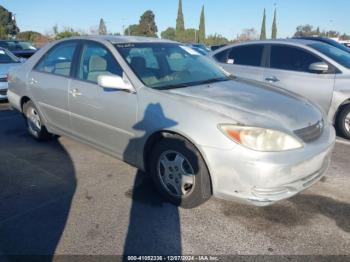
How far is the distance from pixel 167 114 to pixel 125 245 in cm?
121

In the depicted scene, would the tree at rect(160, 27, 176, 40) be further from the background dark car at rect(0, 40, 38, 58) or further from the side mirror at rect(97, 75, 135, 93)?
the side mirror at rect(97, 75, 135, 93)

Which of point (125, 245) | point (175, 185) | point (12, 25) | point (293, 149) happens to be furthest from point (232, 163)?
point (12, 25)

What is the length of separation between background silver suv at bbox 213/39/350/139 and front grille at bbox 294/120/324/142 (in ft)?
8.29

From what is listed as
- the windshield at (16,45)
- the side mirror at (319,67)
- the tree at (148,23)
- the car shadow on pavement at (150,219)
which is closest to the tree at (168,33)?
the tree at (148,23)

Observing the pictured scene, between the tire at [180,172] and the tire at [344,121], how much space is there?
11.5 feet

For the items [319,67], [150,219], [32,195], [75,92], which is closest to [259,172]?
[150,219]

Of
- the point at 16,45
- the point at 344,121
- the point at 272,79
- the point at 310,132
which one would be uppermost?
the point at 16,45

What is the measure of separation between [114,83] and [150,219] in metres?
1.39

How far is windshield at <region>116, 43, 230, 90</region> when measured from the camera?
140 inches

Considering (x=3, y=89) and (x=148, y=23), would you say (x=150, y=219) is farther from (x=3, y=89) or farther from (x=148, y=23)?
(x=148, y=23)

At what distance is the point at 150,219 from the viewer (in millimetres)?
3016

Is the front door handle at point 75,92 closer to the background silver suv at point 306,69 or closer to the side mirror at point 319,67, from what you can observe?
the background silver suv at point 306,69

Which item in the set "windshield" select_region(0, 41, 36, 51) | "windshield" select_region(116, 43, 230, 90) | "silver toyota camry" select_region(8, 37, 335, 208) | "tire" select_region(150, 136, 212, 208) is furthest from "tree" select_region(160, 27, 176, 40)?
"tire" select_region(150, 136, 212, 208)

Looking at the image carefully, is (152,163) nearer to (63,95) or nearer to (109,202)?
(109,202)
